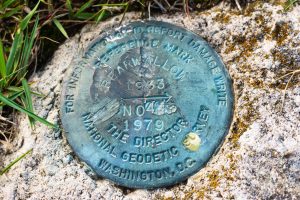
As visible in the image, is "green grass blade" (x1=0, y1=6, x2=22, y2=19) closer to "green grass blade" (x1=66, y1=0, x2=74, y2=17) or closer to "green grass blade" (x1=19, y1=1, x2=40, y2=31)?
"green grass blade" (x1=19, y1=1, x2=40, y2=31)

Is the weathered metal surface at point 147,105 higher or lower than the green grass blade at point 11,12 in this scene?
lower

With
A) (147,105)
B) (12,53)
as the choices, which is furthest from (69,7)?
(147,105)

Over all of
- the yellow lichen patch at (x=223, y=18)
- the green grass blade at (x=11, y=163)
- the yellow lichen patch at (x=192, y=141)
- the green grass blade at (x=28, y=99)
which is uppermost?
the yellow lichen patch at (x=223, y=18)

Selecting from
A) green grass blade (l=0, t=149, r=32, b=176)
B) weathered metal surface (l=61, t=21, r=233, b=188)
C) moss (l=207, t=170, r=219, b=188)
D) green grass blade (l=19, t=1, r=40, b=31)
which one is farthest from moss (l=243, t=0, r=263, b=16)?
green grass blade (l=0, t=149, r=32, b=176)

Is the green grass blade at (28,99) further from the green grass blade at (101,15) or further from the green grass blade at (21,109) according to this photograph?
the green grass blade at (101,15)

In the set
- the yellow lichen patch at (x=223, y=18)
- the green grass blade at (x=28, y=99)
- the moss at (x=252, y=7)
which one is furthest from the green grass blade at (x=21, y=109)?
the moss at (x=252, y=7)

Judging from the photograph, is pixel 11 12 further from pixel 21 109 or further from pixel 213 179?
pixel 213 179

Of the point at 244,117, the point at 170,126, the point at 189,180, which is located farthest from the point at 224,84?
the point at 189,180
